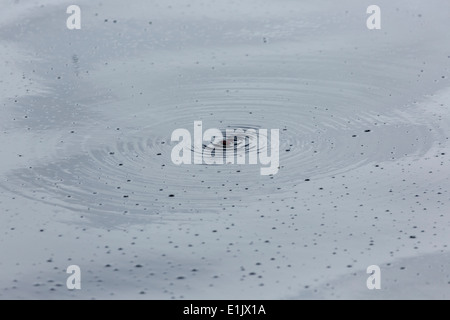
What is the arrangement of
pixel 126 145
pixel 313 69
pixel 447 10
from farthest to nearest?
pixel 447 10 < pixel 313 69 < pixel 126 145

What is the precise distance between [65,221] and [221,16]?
2.07 metres

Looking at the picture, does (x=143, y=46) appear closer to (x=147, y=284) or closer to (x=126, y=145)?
(x=126, y=145)

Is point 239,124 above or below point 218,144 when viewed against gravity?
above

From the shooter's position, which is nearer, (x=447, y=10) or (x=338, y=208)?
(x=338, y=208)

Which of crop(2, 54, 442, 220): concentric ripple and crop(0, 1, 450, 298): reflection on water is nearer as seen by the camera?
crop(0, 1, 450, 298): reflection on water

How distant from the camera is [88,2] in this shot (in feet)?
17.8

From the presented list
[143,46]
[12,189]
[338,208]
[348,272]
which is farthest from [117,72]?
[348,272]

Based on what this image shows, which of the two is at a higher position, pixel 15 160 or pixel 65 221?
pixel 15 160

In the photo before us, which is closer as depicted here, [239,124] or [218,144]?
[218,144]

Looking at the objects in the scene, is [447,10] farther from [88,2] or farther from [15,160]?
[15,160]

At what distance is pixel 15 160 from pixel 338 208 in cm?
142

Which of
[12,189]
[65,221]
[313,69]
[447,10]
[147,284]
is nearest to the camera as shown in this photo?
[147,284]

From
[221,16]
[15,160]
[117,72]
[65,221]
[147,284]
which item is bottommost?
[147,284]

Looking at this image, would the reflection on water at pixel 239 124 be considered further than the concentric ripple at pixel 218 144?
No
